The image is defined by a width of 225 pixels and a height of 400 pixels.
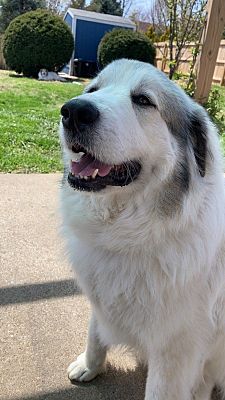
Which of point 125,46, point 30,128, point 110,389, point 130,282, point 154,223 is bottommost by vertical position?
point 110,389

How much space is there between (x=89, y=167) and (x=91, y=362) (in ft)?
3.72

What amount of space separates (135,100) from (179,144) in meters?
0.28

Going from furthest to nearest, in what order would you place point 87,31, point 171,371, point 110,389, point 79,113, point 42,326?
point 87,31 → point 42,326 → point 110,389 → point 171,371 → point 79,113

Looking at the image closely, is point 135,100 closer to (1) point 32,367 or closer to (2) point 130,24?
(1) point 32,367

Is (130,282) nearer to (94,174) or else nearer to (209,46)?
(94,174)

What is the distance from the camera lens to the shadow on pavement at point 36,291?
103 inches

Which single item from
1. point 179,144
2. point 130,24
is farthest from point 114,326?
point 130,24

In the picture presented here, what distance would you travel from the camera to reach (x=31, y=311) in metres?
2.53

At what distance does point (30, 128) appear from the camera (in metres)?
6.02

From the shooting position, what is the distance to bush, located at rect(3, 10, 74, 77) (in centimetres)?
1245

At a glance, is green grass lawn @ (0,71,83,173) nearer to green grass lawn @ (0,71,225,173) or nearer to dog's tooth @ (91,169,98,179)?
green grass lawn @ (0,71,225,173)

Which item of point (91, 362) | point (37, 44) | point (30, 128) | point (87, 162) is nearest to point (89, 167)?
point (87, 162)

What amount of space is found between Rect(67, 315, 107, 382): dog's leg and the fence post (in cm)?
510

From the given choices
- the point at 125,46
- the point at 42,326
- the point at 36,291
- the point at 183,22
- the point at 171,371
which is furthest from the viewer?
the point at 125,46
